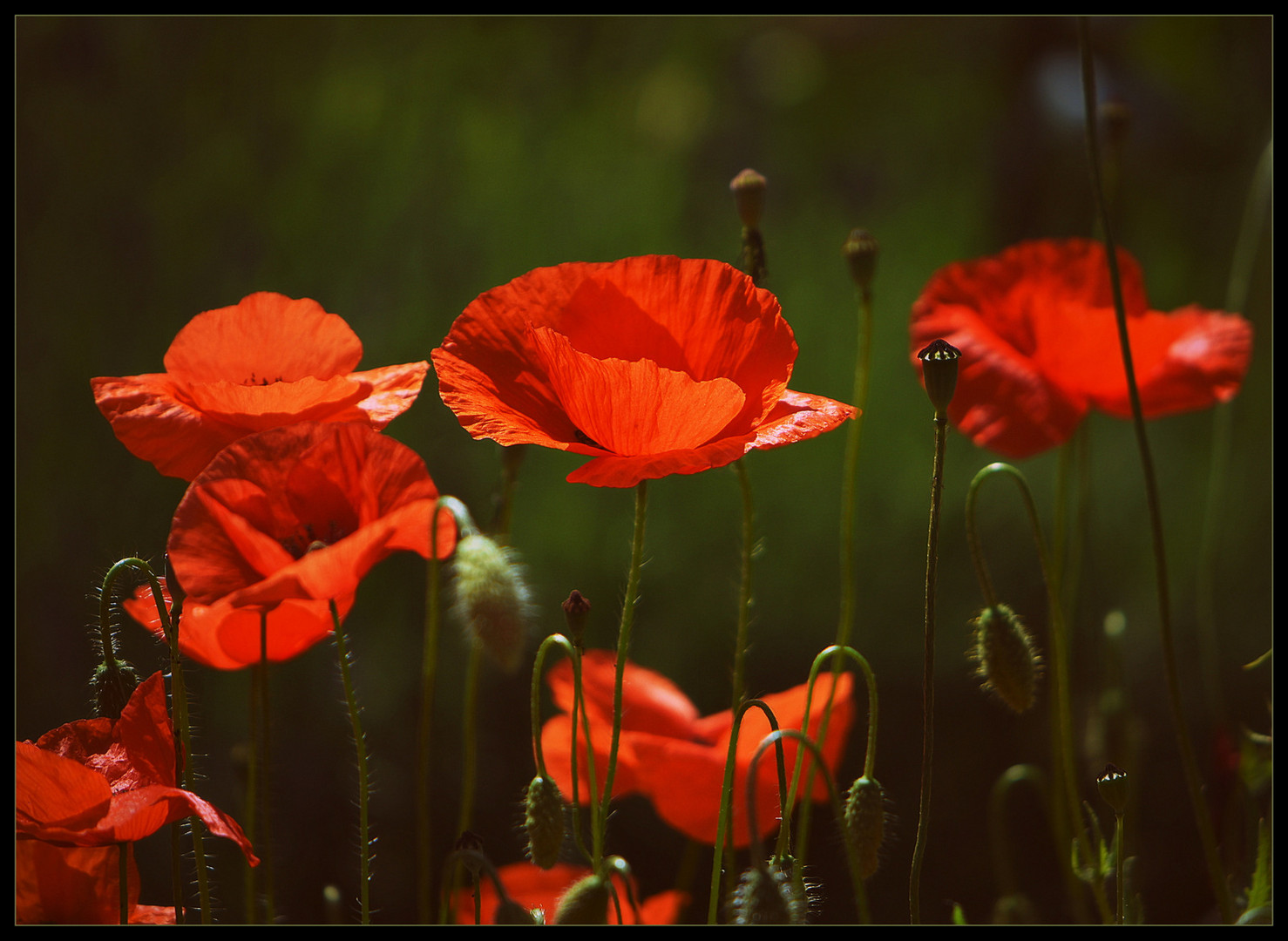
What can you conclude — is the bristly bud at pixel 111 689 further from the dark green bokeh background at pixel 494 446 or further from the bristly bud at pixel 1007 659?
the dark green bokeh background at pixel 494 446

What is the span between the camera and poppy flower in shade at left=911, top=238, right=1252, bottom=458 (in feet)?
2.20

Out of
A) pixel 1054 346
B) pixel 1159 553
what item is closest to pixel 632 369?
pixel 1159 553

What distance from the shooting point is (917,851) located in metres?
0.47

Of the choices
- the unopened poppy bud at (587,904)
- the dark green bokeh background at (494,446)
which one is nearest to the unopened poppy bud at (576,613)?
the unopened poppy bud at (587,904)

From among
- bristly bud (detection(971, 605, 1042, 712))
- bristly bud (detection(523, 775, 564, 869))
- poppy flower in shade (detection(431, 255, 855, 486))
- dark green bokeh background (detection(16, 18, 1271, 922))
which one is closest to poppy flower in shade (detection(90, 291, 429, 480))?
poppy flower in shade (detection(431, 255, 855, 486))

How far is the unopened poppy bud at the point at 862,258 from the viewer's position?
2.06ft

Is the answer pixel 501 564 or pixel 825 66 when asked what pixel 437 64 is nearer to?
pixel 825 66

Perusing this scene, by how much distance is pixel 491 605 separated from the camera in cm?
40

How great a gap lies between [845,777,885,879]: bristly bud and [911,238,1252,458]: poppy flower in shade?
27 cm

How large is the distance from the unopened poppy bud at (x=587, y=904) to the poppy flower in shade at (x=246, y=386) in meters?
0.24

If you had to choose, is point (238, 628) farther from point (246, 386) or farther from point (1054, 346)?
point (1054, 346)

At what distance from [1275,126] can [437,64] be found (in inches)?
52.8

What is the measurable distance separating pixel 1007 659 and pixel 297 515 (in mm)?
340

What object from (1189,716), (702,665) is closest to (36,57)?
(702,665)
